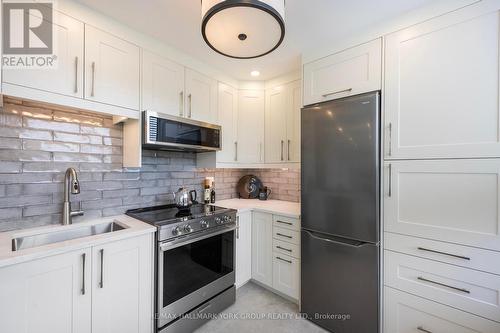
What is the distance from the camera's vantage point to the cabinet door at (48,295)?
3.44 ft

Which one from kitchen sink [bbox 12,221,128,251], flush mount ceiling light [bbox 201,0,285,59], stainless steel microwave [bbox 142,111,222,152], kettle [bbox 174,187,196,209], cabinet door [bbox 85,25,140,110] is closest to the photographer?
flush mount ceiling light [bbox 201,0,285,59]

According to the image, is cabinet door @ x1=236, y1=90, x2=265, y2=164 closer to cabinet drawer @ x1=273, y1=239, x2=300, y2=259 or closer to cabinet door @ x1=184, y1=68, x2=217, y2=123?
cabinet door @ x1=184, y1=68, x2=217, y2=123

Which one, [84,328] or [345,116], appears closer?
[84,328]

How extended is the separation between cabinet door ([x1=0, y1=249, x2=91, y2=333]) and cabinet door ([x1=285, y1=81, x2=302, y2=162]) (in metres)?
1.98

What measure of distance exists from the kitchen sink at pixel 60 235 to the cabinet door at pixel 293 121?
176 cm

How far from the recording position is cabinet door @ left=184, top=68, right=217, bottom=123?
2.16m

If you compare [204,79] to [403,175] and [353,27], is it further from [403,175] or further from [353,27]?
[403,175]

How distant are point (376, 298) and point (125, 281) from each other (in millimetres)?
1776

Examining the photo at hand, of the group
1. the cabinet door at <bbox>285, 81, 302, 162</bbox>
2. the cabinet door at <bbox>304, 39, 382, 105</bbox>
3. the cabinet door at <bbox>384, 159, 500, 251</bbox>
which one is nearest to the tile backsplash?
the cabinet door at <bbox>285, 81, 302, 162</bbox>

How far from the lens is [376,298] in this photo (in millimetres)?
1572

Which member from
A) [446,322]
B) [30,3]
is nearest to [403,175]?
[446,322]

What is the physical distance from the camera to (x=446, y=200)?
1.36 metres

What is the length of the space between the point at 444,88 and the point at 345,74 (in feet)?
2.17

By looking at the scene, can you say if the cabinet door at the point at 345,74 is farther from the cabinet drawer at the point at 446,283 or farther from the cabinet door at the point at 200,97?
the cabinet drawer at the point at 446,283
